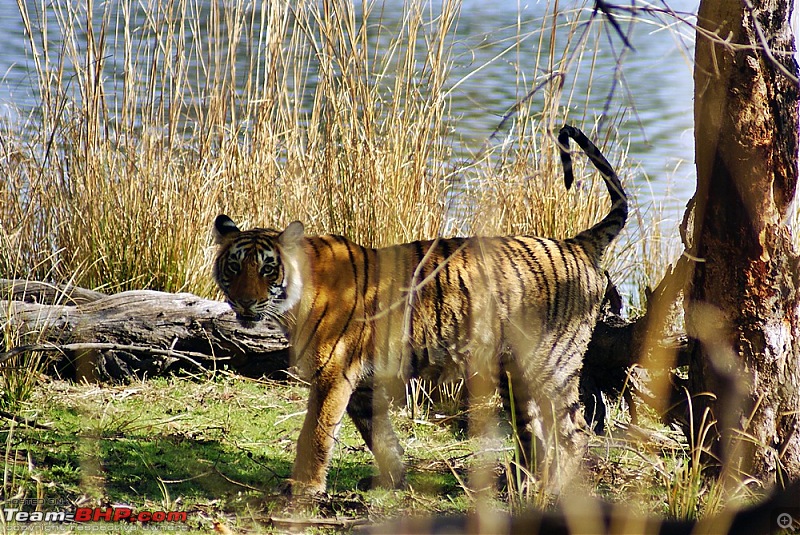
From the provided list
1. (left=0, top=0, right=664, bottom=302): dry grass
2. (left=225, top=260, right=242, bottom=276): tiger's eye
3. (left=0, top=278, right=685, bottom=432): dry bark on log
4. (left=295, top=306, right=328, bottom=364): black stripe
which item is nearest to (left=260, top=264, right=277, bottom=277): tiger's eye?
(left=225, top=260, right=242, bottom=276): tiger's eye

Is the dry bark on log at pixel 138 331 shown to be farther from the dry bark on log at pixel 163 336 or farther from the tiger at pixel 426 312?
the tiger at pixel 426 312

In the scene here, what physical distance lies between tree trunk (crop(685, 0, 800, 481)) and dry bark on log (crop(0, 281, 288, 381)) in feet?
7.54

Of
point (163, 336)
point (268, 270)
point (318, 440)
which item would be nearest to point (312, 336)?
point (268, 270)

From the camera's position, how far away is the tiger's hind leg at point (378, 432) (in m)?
3.83

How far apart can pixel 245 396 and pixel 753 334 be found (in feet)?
8.25

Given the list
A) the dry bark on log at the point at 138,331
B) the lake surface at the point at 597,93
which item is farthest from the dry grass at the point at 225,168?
the lake surface at the point at 597,93

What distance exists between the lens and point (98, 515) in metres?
3.18

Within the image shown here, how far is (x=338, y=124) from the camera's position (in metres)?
5.26

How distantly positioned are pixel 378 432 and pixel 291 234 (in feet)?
Result: 2.95

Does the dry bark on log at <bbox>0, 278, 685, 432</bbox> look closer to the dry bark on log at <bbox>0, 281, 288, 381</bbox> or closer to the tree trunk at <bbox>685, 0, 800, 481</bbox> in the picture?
the dry bark on log at <bbox>0, 281, 288, 381</bbox>

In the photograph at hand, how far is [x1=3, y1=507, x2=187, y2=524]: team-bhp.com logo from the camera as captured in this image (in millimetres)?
3059

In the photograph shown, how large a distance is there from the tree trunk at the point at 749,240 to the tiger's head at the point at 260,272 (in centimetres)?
158

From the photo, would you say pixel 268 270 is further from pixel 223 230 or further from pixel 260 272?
pixel 223 230

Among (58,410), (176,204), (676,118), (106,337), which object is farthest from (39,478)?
(676,118)
